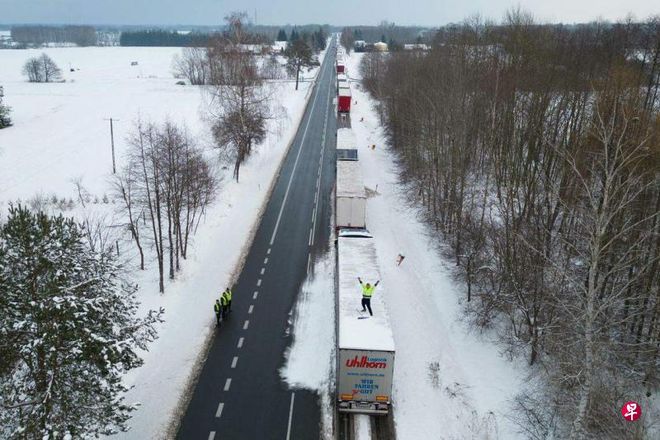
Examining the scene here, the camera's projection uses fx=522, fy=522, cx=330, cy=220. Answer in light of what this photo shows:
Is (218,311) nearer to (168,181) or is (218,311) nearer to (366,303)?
(366,303)

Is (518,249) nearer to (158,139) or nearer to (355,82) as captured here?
(158,139)

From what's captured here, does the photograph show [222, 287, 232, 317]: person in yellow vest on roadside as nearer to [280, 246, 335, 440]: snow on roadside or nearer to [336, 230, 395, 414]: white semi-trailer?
[280, 246, 335, 440]: snow on roadside

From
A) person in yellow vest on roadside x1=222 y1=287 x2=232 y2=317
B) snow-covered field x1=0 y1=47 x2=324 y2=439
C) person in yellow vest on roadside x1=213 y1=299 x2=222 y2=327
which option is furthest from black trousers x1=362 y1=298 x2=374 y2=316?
snow-covered field x1=0 y1=47 x2=324 y2=439

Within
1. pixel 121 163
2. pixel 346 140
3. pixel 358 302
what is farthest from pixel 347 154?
pixel 121 163

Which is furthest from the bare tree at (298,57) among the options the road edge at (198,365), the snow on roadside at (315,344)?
the snow on roadside at (315,344)

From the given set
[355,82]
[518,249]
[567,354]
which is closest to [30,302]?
[567,354]
